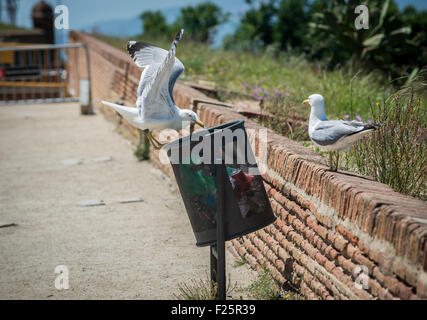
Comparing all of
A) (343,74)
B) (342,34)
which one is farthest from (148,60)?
(342,34)

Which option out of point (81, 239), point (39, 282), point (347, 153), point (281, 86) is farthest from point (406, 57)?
point (39, 282)

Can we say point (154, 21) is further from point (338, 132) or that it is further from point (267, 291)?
point (338, 132)

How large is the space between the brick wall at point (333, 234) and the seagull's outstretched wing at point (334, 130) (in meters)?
0.23

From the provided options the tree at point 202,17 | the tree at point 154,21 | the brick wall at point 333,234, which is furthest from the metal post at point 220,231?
the tree at point 154,21

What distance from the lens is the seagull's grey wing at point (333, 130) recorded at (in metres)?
3.15

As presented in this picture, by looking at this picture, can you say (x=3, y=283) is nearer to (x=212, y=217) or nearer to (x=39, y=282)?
(x=39, y=282)

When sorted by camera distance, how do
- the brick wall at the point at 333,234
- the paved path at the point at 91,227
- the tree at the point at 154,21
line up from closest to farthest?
the brick wall at the point at 333,234
the paved path at the point at 91,227
the tree at the point at 154,21

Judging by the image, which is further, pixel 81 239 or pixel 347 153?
pixel 81 239

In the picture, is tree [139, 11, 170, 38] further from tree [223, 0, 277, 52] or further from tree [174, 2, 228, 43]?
tree [223, 0, 277, 52]

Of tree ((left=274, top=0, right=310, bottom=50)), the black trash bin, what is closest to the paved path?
the black trash bin

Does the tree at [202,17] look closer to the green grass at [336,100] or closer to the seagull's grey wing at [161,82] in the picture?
the green grass at [336,100]

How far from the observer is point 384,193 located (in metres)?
3.03
